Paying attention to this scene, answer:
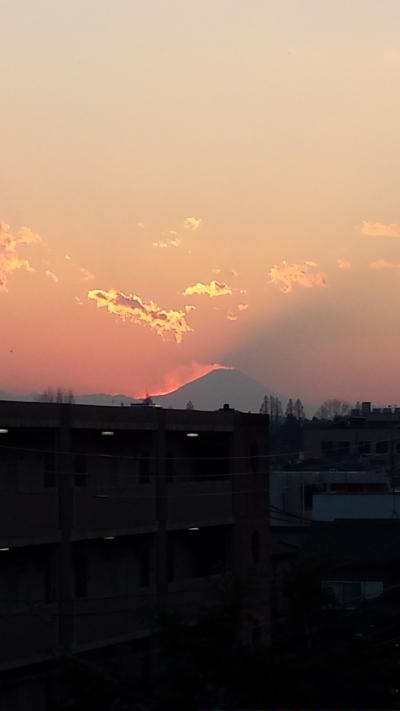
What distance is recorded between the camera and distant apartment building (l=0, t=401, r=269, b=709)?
2944 centimetres

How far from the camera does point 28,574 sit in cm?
3020

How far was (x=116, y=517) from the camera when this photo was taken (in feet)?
106

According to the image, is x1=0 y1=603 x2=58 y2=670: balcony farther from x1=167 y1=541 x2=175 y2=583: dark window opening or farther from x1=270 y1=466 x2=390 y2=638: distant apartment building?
x1=270 y1=466 x2=390 y2=638: distant apartment building

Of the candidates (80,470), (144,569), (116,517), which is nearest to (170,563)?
(144,569)

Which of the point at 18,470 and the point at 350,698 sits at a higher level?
the point at 18,470

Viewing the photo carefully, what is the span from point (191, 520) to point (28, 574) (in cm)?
657

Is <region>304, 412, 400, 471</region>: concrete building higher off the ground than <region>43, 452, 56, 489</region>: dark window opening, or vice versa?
<region>304, 412, 400, 471</region>: concrete building

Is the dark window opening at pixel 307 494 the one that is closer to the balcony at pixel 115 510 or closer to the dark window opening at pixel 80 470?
the balcony at pixel 115 510

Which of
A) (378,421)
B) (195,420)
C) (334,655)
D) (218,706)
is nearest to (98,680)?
(218,706)

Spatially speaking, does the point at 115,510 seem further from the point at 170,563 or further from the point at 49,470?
the point at 170,563

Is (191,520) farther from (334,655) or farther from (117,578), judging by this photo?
(334,655)

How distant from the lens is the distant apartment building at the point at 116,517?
2944cm

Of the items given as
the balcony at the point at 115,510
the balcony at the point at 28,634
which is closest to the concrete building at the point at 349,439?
the balcony at the point at 115,510

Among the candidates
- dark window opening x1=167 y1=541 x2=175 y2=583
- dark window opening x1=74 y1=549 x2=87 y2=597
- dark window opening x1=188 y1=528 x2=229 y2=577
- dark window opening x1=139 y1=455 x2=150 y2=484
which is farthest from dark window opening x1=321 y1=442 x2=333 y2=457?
dark window opening x1=74 y1=549 x2=87 y2=597
